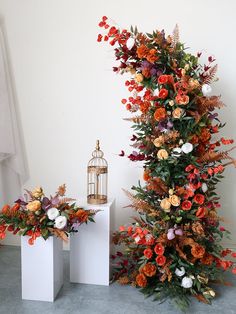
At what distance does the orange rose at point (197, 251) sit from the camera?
1.88 metres

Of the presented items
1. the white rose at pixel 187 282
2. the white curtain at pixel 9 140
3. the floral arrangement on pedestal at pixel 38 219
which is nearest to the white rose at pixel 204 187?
the white rose at pixel 187 282

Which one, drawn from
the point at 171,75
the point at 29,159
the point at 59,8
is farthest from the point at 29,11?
the point at 171,75

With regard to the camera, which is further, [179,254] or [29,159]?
[29,159]

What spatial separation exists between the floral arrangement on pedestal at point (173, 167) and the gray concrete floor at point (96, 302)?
0.08 meters

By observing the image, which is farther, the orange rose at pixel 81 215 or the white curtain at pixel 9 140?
the white curtain at pixel 9 140

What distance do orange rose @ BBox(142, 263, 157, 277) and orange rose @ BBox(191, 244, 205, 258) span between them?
0.89 ft

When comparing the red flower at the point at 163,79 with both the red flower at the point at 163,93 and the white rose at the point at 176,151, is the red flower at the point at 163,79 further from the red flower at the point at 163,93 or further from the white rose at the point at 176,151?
the white rose at the point at 176,151

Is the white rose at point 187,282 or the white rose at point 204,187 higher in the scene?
the white rose at point 204,187

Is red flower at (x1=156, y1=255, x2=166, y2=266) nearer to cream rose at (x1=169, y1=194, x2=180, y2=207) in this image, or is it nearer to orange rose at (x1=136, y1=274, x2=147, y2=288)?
orange rose at (x1=136, y1=274, x2=147, y2=288)

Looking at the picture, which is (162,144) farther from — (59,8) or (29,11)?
(29,11)

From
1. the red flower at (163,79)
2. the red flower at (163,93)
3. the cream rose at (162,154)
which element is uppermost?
the red flower at (163,79)

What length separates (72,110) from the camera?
107 inches

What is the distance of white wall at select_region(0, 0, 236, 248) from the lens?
253 cm

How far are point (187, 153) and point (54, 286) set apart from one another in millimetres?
1167
